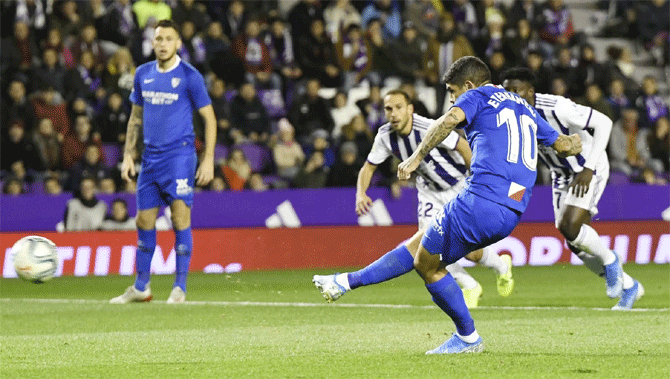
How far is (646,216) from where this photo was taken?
56.9 ft

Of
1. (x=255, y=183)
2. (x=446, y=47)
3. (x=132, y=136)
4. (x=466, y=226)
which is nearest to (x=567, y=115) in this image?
(x=466, y=226)

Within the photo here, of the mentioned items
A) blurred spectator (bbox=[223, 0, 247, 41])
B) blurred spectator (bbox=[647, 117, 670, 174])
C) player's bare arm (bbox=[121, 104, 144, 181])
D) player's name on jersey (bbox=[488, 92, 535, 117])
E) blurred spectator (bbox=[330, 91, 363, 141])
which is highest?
player's name on jersey (bbox=[488, 92, 535, 117])

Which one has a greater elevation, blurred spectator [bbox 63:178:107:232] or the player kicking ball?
the player kicking ball

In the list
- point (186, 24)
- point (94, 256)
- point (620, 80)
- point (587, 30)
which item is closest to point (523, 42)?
point (620, 80)

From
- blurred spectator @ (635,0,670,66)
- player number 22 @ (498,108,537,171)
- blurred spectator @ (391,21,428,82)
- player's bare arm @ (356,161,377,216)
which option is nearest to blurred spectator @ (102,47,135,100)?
blurred spectator @ (391,21,428,82)

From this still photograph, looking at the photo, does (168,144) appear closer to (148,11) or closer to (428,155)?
(428,155)

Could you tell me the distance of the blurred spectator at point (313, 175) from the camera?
55.2 ft

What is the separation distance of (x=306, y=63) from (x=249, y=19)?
117 cm

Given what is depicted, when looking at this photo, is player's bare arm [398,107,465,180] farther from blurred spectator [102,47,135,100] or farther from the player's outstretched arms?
blurred spectator [102,47,135,100]

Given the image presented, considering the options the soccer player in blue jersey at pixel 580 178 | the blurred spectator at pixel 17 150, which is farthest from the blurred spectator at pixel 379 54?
the soccer player in blue jersey at pixel 580 178

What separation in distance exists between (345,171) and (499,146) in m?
10.2

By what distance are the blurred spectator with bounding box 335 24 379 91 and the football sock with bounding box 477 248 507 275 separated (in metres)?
9.28

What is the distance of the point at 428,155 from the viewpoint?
1005 cm

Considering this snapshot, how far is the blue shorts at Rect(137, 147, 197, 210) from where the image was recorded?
1020 centimetres
